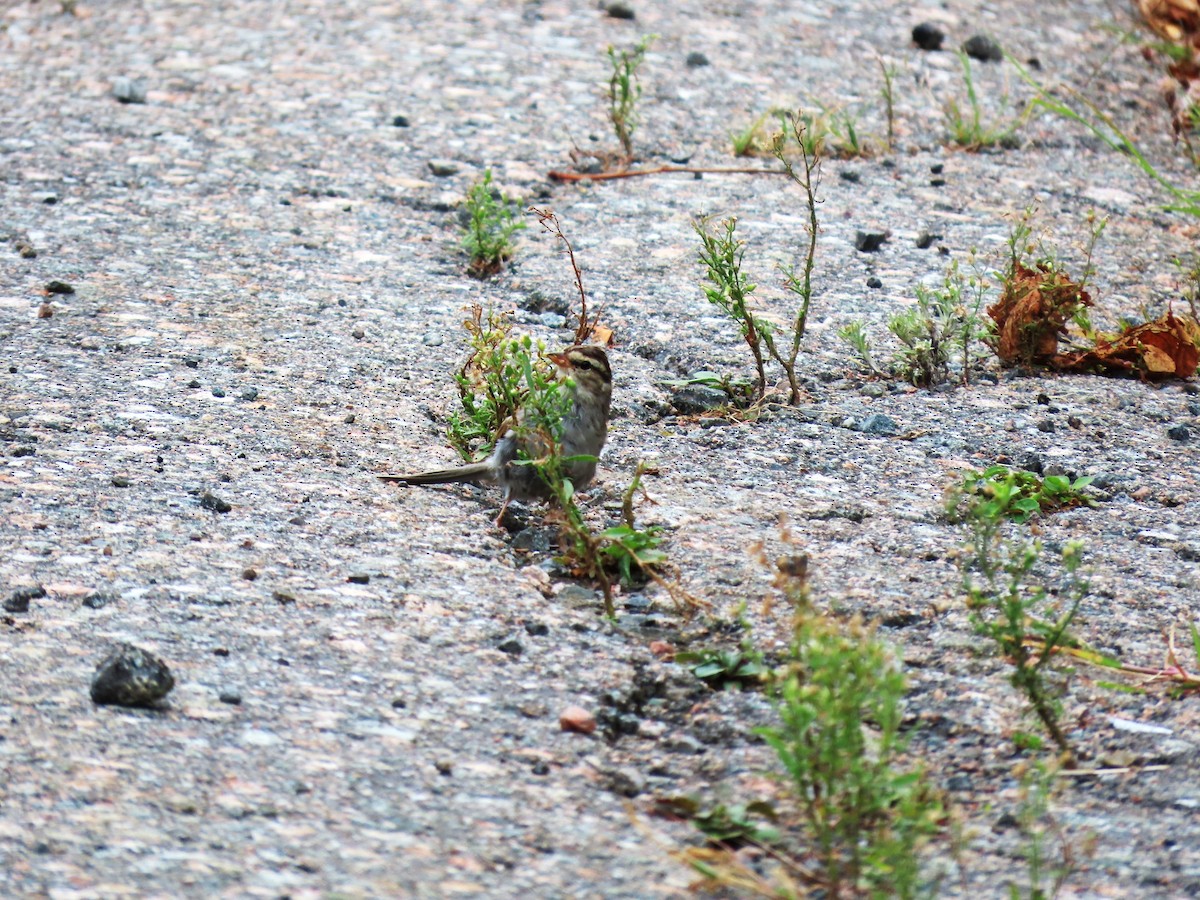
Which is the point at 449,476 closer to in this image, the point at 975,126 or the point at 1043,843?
the point at 1043,843

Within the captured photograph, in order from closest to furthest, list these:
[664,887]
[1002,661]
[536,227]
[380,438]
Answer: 1. [664,887]
2. [1002,661]
3. [380,438]
4. [536,227]

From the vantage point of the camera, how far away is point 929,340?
4773 millimetres

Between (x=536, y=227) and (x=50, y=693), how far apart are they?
3400 millimetres

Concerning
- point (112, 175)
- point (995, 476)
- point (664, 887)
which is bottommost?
point (112, 175)

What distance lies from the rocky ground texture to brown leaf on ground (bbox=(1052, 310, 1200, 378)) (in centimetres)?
12

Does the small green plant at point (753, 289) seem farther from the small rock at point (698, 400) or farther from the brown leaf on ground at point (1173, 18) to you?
the brown leaf on ground at point (1173, 18)

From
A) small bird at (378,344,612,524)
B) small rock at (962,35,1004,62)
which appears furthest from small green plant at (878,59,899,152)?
small bird at (378,344,612,524)

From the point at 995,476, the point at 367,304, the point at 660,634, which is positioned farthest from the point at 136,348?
the point at 995,476

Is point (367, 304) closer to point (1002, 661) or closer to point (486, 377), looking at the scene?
point (486, 377)

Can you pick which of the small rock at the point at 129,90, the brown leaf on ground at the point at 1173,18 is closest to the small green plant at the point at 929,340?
the small rock at the point at 129,90

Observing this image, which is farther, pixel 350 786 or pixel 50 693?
pixel 50 693

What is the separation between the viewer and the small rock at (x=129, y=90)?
6.78 m

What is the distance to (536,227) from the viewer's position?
5.91 m

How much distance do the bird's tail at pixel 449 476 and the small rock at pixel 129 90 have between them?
142 inches
